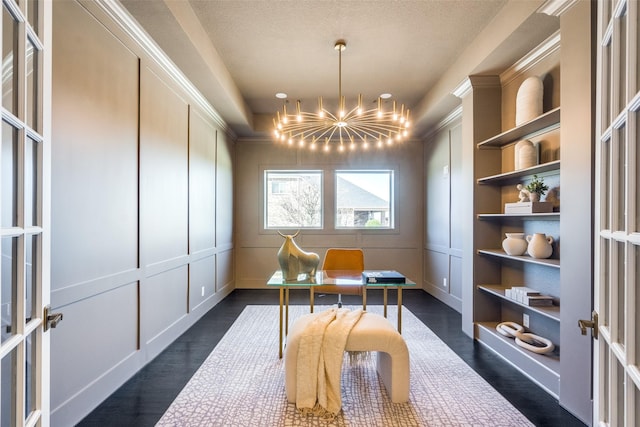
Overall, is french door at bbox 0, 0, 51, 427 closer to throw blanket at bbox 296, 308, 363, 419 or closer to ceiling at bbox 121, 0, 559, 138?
throw blanket at bbox 296, 308, 363, 419

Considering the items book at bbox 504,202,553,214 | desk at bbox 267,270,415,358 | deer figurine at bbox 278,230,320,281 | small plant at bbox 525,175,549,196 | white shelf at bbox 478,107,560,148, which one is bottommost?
desk at bbox 267,270,415,358

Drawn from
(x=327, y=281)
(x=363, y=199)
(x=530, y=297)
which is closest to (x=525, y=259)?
(x=530, y=297)

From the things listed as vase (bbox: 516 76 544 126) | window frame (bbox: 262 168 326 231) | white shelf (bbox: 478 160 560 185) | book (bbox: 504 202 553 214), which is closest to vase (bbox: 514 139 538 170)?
white shelf (bbox: 478 160 560 185)

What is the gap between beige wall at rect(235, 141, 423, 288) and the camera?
572 centimetres

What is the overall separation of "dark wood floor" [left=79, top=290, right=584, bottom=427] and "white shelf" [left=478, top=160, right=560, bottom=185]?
1.59 m

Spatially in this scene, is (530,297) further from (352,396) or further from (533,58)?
(533,58)

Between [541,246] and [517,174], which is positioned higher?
[517,174]

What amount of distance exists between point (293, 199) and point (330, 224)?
2.63ft

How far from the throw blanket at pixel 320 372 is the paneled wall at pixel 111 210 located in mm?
1317

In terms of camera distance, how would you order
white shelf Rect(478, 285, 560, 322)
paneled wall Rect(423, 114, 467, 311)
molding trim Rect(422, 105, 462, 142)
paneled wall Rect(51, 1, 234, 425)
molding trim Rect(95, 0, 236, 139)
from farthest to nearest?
paneled wall Rect(423, 114, 467, 311) → molding trim Rect(422, 105, 462, 142) → white shelf Rect(478, 285, 560, 322) → molding trim Rect(95, 0, 236, 139) → paneled wall Rect(51, 1, 234, 425)

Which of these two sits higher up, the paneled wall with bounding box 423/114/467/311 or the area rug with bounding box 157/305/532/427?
the paneled wall with bounding box 423/114/467/311

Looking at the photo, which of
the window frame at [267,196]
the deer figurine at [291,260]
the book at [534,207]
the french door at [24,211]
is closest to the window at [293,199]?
the window frame at [267,196]

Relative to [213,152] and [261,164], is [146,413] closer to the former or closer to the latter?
[213,152]

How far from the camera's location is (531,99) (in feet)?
8.72
